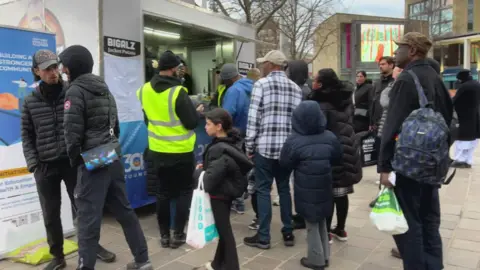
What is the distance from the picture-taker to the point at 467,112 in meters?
7.75

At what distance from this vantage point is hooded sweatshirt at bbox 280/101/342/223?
3.30m

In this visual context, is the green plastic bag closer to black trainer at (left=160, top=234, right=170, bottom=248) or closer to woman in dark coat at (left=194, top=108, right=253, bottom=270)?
black trainer at (left=160, top=234, right=170, bottom=248)

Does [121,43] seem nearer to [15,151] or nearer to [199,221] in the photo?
[15,151]

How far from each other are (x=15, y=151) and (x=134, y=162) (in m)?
1.22

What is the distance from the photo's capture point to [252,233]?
447 cm

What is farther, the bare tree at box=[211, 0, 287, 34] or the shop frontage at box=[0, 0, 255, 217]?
the bare tree at box=[211, 0, 287, 34]

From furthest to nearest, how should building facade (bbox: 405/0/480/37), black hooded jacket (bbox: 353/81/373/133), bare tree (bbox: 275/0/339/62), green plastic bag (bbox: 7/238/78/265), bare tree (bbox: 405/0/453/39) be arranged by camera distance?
building facade (bbox: 405/0/480/37) < bare tree (bbox: 405/0/453/39) < bare tree (bbox: 275/0/339/62) < black hooded jacket (bbox: 353/81/373/133) < green plastic bag (bbox: 7/238/78/265)

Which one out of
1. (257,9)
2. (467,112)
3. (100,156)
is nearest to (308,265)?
(100,156)

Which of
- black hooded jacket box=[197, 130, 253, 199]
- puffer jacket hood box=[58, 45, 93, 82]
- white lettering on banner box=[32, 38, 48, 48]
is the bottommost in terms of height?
black hooded jacket box=[197, 130, 253, 199]

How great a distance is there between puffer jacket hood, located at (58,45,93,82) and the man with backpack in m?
2.20

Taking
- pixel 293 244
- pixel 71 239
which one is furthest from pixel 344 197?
pixel 71 239

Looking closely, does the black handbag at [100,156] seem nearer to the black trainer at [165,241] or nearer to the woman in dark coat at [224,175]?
the woman in dark coat at [224,175]

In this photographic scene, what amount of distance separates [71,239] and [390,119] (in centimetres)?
329

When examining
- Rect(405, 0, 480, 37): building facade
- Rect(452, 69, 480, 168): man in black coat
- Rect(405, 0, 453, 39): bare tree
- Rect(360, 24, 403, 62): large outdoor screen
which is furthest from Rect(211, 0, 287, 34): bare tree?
Rect(405, 0, 480, 37): building facade
